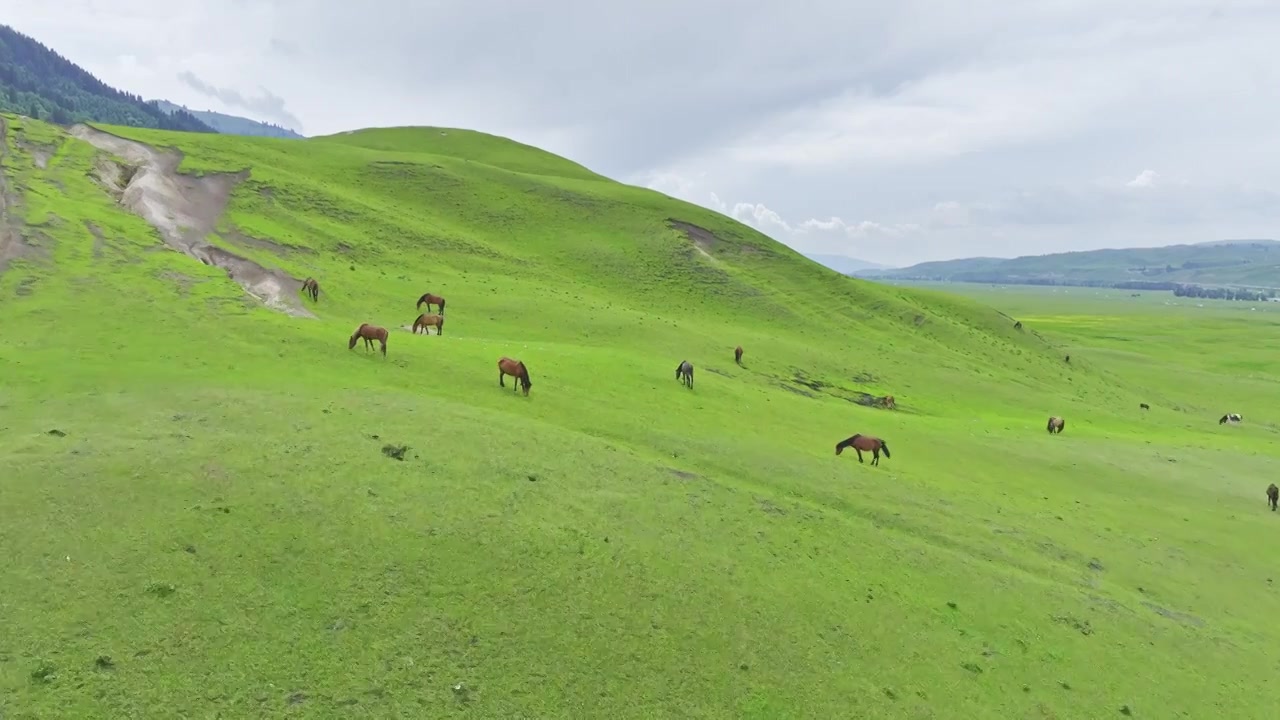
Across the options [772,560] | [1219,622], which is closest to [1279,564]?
[1219,622]

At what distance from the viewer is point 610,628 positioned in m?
13.5

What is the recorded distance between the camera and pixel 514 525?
1566cm

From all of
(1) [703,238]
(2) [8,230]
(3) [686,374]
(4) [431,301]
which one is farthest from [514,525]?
(1) [703,238]

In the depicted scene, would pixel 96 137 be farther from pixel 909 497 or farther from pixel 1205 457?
pixel 1205 457

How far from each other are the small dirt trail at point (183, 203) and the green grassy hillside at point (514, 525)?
54cm

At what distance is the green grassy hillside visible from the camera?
11.7 meters

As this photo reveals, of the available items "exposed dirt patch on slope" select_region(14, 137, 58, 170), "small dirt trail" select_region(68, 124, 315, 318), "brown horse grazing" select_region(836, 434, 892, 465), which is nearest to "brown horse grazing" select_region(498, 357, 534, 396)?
"brown horse grazing" select_region(836, 434, 892, 465)

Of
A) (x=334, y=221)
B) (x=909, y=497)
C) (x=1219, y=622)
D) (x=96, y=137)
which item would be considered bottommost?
(x=1219, y=622)

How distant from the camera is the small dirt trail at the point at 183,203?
3634 cm

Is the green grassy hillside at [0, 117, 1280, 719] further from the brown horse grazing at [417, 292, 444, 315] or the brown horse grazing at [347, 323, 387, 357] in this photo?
the brown horse grazing at [417, 292, 444, 315]

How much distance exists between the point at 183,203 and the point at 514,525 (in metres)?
43.1

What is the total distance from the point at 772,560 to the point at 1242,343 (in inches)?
6015

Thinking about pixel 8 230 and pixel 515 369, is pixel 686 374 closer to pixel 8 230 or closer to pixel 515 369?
pixel 515 369

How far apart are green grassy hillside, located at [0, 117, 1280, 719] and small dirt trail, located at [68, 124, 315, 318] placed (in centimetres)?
54
